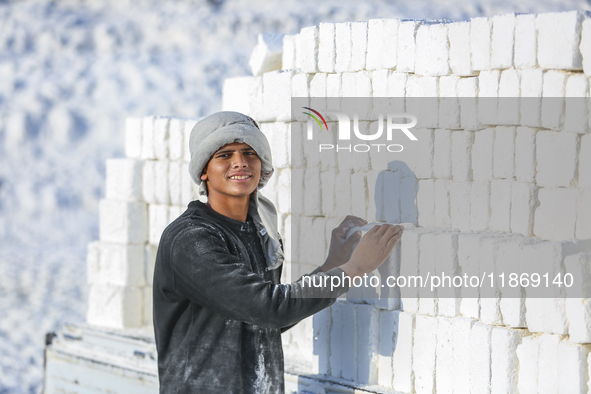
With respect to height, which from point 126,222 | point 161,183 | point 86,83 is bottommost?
point 126,222

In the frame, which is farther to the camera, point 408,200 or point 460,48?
point 408,200

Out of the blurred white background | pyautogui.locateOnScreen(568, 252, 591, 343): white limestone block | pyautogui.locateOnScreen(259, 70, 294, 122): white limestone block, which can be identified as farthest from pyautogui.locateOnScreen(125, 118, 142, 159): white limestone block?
the blurred white background

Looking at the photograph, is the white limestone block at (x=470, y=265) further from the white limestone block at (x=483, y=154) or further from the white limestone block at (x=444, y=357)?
the white limestone block at (x=483, y=154)

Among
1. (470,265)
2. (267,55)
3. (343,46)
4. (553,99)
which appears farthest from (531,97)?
(267,55)

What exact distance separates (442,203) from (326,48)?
1173 mm

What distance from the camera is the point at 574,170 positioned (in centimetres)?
318

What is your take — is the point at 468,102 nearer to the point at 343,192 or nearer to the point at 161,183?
the point at 343,192

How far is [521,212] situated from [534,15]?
89 cm

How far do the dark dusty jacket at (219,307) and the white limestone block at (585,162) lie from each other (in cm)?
117

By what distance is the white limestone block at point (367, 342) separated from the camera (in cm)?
388

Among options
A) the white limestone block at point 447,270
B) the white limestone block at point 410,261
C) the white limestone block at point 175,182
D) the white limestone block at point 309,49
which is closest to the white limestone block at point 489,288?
the white limestone block at point 447,270

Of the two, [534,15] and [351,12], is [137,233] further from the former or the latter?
[351,12]

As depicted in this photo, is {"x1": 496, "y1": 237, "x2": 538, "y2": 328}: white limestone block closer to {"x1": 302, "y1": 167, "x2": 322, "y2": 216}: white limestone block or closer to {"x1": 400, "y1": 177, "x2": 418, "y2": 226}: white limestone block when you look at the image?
{"x1": 400, "y1": 177, "x2": 418, "y2": 226}: white limestone block

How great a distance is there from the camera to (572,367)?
3104 millimetres
